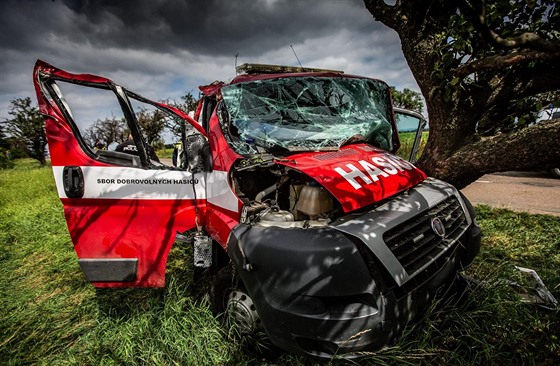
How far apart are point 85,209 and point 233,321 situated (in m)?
1.55

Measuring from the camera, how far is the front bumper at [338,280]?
1.60 metres

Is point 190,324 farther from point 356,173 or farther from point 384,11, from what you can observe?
point 384,11

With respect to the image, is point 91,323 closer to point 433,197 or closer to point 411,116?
point 433,197

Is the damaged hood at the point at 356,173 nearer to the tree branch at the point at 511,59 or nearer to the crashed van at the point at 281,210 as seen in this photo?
the crashed van at the point at 281,210

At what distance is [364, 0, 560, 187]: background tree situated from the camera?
258 centimetres

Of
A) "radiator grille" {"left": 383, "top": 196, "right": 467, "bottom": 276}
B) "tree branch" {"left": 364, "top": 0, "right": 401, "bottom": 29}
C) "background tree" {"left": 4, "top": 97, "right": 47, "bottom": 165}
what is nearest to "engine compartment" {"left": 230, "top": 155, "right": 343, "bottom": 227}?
"radiator grille" {"left": 383, "top": 196, "right": 467, "bottom": 276}

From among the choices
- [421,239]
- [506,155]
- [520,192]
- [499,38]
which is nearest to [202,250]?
[421,239]

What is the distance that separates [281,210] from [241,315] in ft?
2.54

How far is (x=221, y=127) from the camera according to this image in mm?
2637

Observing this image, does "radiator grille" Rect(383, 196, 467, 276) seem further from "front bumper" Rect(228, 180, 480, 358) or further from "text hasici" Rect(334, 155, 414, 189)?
"text hasici" Rect(334, 155, 414, 189)

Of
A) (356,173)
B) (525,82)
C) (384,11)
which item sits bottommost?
(356,173)

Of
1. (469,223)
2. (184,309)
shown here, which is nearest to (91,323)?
(184,309)

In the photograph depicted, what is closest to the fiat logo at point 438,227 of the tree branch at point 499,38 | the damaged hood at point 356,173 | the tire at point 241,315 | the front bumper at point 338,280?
→ the front bumper at point 338,280

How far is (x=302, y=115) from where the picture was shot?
9.43 feet
